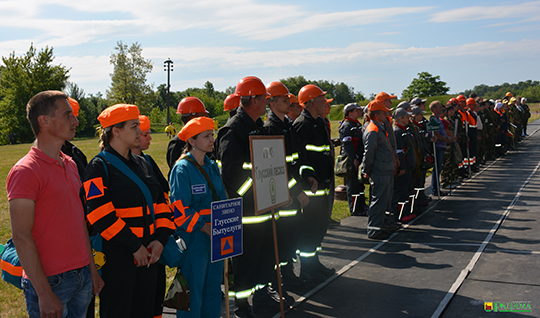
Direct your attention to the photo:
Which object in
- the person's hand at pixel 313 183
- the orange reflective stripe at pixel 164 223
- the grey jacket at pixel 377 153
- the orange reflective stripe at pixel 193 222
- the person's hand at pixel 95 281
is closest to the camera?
the person's hand at pixel 95 281

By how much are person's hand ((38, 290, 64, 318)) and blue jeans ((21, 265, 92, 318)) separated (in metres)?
0.11

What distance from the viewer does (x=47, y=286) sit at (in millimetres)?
2775

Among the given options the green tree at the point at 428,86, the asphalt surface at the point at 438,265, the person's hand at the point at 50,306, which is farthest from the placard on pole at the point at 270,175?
the green tree at the point at 428,86

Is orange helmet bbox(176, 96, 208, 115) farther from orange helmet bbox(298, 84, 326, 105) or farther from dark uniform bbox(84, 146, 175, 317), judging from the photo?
dark uniform bbox(84, 146, 175, 317)

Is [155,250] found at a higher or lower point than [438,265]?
higher

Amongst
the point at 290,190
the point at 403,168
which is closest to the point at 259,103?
the point at 290,190

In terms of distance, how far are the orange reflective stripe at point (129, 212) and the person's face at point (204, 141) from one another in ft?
3.15

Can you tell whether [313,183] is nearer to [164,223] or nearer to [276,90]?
[276,90]

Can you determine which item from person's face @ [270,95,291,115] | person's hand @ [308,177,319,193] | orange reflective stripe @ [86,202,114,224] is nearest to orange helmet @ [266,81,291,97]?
person's face @ [270,95,291,115]

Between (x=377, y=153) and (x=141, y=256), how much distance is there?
17.2 ft

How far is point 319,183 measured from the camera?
20.1ft

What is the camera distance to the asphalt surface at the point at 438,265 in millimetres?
4906

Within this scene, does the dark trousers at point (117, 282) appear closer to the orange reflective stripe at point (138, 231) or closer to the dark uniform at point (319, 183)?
the orange reflective stripe at point (138, 231)

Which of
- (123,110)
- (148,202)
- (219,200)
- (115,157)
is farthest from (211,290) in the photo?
(123,110)
